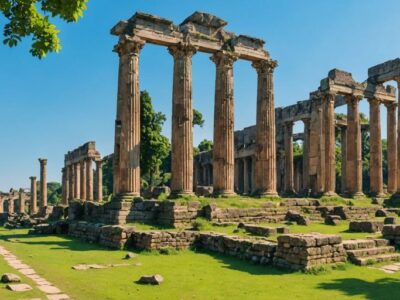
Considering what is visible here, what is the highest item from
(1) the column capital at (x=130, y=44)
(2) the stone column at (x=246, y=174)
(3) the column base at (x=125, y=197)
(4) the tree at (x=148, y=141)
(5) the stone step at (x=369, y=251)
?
(1) the column capital at (x=130, y=44)

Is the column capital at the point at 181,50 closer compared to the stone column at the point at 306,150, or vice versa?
the column capital at the point at 181,50

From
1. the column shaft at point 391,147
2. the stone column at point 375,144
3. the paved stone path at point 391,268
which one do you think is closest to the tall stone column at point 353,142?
the stone column at point 375,144

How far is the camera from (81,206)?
2745 centimetres

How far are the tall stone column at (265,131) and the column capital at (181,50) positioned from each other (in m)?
5.86

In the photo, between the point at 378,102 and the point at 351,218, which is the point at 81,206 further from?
the point at 378,102

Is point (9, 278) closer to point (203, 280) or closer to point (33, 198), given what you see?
point (203, 280)

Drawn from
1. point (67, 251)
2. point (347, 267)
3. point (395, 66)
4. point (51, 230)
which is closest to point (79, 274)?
point (67, 251)

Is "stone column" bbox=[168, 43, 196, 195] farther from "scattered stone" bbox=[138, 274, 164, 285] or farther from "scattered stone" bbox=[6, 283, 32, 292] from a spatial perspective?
"scattered stone" bbox=[6, 283, 32, 292]

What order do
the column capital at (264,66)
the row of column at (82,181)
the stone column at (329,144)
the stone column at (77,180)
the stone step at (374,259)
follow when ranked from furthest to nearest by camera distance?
1. the stone column at (77,180)
2. the row of column at (82,181)
3. the stone column at (329,144)
4. the column capital at (264,66)
5. the stone step at (374,259)

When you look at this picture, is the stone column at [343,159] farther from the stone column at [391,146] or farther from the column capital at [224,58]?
the column capital at [224,58]

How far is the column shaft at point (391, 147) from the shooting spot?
3891 cm

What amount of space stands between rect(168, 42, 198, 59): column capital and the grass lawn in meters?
14.3

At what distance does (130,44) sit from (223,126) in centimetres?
786

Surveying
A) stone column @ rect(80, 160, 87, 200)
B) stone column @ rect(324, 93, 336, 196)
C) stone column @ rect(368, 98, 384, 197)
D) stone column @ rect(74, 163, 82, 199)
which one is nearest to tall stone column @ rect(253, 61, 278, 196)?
stone column @ rect(324, 93, 336, 196)
